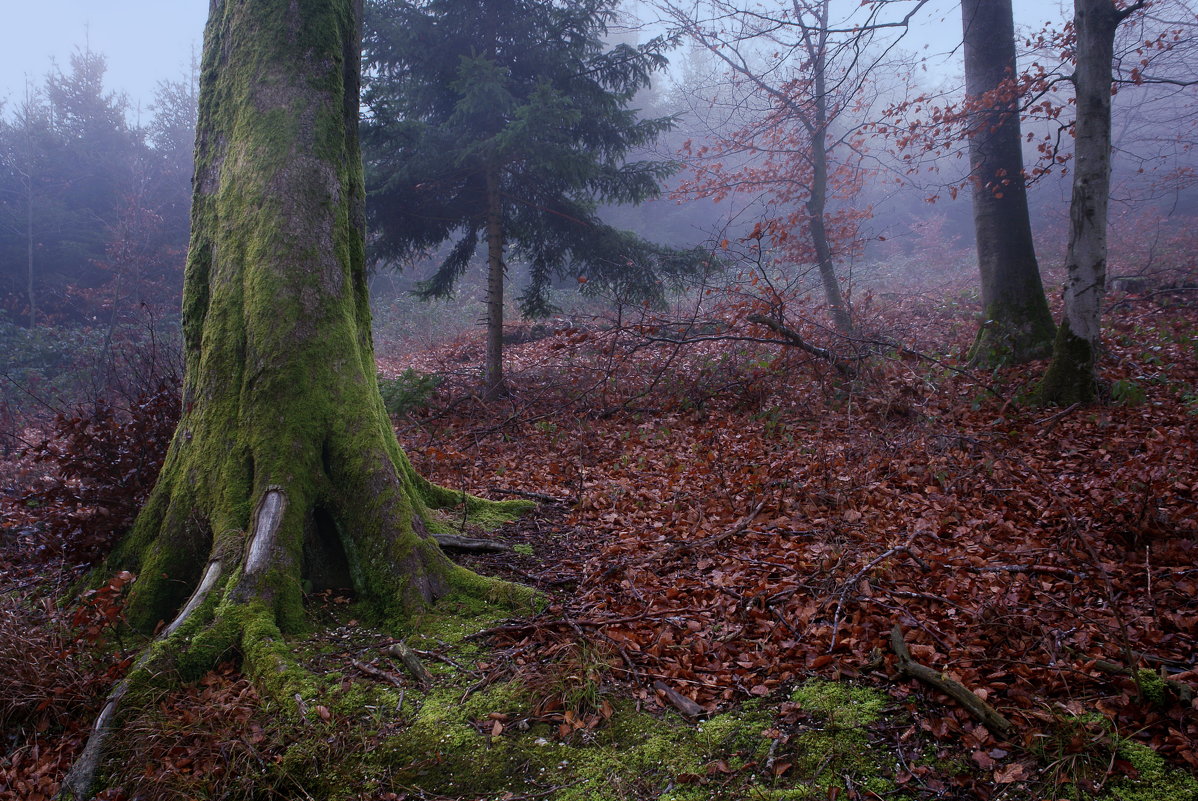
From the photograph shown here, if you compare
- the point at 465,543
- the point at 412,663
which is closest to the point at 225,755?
the point at 412,663

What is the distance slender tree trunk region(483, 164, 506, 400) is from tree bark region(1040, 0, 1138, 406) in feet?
26.8

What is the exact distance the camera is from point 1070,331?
6.63 metres

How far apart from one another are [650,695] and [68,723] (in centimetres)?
282

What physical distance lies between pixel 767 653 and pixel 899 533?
1.79 meters

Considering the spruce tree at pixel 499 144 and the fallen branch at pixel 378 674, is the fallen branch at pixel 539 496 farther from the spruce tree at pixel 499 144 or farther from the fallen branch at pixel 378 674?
the spruce tree at pixel 499 144

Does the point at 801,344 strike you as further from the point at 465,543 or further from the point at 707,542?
the point at 465,543

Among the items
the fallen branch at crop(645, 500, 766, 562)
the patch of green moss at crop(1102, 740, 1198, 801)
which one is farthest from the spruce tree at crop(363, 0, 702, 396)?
the patch of green moss at crop(1102, 740, 1198, 801)

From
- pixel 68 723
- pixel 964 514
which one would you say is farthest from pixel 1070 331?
pixel 68 723

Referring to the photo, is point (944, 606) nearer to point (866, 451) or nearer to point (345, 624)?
point (866, 451)

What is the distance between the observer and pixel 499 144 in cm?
1025

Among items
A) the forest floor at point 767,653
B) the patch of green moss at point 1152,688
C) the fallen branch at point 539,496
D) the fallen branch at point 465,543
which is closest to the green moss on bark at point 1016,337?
the forest floor at point 767,653

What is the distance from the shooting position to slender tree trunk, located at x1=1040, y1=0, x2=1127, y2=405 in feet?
20.7

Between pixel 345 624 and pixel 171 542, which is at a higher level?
pixel 171 542

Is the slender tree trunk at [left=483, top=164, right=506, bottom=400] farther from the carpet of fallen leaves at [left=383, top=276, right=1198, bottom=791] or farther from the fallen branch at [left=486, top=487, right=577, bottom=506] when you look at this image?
the fallen branch at [left=486, top=487, right=577, bottom=506]
